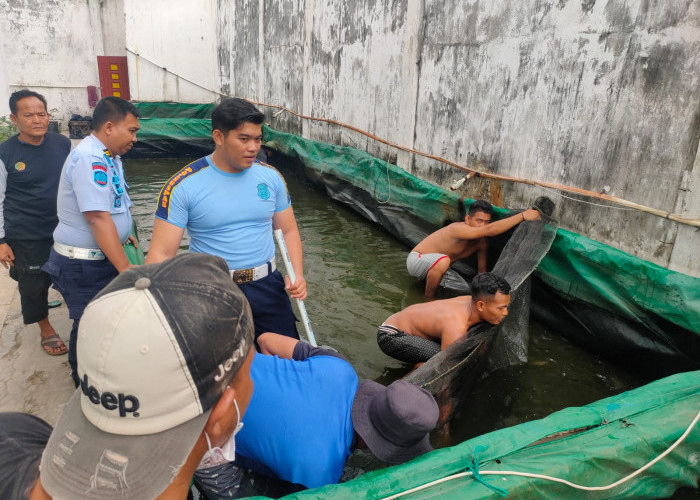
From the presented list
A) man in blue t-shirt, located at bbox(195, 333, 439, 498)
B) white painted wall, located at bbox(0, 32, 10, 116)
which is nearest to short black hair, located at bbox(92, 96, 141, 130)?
man in blue t-shirt, located at bbox(195, 333, 439, 498)

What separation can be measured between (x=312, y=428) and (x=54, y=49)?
14871 mm

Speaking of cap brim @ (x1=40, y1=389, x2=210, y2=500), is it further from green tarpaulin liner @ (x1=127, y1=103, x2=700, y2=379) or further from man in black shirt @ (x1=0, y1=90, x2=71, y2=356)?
green tarpaulin liner @ (x1=127, y1=103, x2=700, y2=379)

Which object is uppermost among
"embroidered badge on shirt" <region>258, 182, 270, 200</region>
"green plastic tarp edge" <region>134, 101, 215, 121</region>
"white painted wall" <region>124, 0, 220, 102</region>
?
"white painted wall" <region>124, 0, 220, 102</region>

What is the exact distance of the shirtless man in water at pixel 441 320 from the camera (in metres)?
3.24

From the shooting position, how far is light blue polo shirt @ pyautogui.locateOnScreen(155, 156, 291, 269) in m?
2.50

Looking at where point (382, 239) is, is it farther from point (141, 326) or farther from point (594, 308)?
point (141, 326)

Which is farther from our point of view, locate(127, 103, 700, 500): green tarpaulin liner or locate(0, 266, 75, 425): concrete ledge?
locate(0, 266, 75, 425): concrete ledge

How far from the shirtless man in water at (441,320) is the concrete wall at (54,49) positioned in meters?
12.5

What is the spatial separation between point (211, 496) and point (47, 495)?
88 centimetres

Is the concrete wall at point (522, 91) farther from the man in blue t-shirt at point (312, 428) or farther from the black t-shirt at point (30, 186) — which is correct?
the black t-shirt at point (30, 186)

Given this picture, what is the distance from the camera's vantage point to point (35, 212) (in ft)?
10.7

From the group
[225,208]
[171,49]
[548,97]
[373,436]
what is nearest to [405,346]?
[225,208]

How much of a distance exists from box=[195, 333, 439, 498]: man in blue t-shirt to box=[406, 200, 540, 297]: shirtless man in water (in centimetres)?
333

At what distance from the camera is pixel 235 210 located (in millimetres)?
2592
